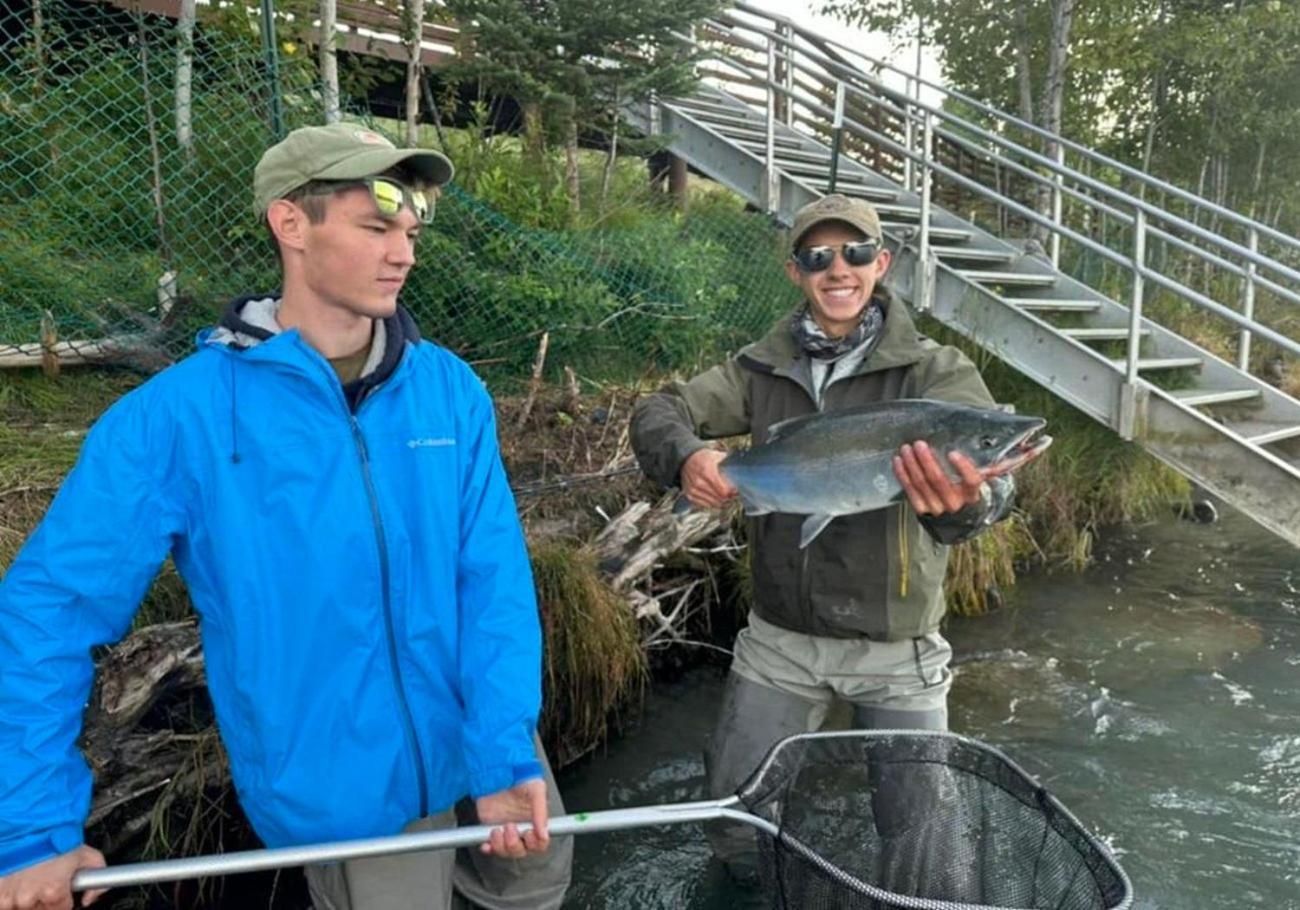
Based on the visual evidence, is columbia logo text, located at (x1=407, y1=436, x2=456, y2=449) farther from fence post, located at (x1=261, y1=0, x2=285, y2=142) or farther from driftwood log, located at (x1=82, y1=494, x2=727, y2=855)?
fence post, located at (x1=261, y1=0, x2=285, y2=142)

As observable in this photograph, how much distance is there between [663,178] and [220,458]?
436 inches

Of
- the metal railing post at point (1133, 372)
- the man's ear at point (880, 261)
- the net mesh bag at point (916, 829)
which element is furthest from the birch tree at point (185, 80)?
the metal railing post at point (1133, 372)

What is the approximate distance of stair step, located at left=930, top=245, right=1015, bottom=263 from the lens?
9023 millimetres

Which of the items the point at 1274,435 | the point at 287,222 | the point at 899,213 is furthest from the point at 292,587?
the point at 899,213

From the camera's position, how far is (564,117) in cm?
886

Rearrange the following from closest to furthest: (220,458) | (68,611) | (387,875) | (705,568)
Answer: (68,611), (220,458), (387,875), (705,568)

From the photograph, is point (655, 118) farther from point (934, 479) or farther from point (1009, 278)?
point (934, 479)

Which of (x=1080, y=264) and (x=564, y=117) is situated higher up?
(x=564, y=117)

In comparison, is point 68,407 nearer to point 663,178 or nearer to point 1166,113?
point 663,178

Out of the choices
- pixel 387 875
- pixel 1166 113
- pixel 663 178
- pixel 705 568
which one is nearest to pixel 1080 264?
pixel 663 178

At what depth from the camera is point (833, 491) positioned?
2795 mm

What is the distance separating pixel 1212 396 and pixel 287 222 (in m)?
7.43

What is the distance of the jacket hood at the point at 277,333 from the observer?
83.1 inches

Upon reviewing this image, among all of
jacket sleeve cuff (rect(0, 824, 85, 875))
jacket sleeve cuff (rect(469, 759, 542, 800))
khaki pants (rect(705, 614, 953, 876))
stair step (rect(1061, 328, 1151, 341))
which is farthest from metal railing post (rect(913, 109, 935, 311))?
jacket sleeve cuff (rect(0, 824, 85, 875))
